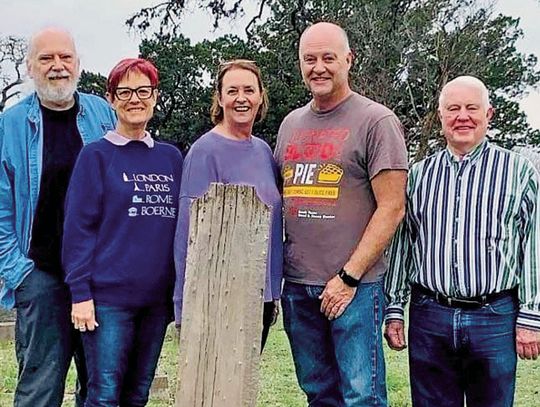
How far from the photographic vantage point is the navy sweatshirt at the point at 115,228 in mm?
3889

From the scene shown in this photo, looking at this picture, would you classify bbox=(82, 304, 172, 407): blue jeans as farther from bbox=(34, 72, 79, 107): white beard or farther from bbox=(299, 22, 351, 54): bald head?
bbox=(299, 22, 351, 54): bald head

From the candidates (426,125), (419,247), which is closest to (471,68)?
(426,125)

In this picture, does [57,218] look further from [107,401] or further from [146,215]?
[107,401]

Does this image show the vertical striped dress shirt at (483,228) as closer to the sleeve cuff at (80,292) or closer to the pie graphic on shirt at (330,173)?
the pie graphic on shirt at (330,173)

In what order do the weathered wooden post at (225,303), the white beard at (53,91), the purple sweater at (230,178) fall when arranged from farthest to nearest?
the white beard at (53,91)
the purple sweater at (230,178)
the weathered wooden post at (225,303)

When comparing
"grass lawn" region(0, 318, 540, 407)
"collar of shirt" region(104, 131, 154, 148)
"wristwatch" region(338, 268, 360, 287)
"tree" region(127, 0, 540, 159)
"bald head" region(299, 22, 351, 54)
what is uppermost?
"tree" region(127, 0, 540, 159)

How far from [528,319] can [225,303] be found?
1.67 meters

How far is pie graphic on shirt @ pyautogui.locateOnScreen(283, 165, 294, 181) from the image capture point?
13.6ft

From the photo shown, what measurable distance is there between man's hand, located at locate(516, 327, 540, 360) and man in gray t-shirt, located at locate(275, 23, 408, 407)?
631mm

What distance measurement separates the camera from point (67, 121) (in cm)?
426

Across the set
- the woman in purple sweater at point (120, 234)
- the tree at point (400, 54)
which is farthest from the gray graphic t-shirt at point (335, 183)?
the tree at point (400, 54)

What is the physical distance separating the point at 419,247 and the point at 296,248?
580mm

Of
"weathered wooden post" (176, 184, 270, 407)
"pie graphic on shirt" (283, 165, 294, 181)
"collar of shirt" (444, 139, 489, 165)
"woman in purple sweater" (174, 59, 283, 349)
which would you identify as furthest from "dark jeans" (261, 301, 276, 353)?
"weathered wooden post" (176, 184, 270, 407)

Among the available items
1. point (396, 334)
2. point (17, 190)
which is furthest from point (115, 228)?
point (396, 334)
